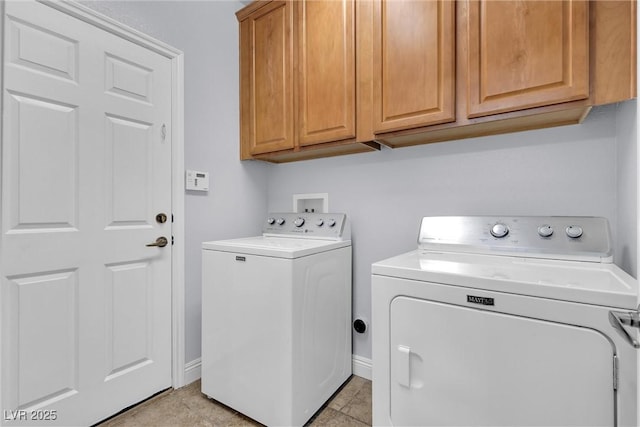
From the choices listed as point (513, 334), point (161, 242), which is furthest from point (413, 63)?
point (161, 242)

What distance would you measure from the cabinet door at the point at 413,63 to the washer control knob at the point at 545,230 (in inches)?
23.5

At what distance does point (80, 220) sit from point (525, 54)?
6.85ft

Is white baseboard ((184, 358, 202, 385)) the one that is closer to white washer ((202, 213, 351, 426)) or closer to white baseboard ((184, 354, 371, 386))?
white baseboard ((184, 354, 371, 386))

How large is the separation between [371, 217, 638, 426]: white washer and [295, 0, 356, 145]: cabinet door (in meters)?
0.88

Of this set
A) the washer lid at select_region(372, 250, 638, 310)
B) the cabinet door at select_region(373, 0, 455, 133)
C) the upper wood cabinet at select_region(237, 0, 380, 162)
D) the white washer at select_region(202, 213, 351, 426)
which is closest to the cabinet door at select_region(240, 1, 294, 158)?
the upper wood cabinet at select_region(237, 0, 380, 162)

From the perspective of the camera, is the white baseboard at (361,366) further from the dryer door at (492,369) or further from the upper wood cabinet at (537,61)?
the upper wood cabinet at (537,61)

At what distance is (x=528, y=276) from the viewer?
0.94 metres

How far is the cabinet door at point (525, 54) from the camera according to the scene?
42.8 inches

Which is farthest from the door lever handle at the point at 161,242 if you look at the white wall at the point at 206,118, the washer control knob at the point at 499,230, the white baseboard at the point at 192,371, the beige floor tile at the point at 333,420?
the washer control knob at the point at 499,230

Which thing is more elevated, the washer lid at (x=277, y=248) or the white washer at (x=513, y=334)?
the washer lid at (x=277, y=248)

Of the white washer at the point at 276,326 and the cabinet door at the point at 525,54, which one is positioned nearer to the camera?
the cabinet door at the point at 525,54

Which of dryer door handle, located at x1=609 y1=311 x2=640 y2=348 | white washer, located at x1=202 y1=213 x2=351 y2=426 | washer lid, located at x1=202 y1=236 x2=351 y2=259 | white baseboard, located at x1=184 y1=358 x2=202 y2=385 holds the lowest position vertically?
white baseboard, located at x1=184 y1=358 x2=202 y2=385

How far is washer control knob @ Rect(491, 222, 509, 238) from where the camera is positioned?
1.30 metres

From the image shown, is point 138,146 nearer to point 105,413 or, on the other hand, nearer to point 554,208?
point 105,413
